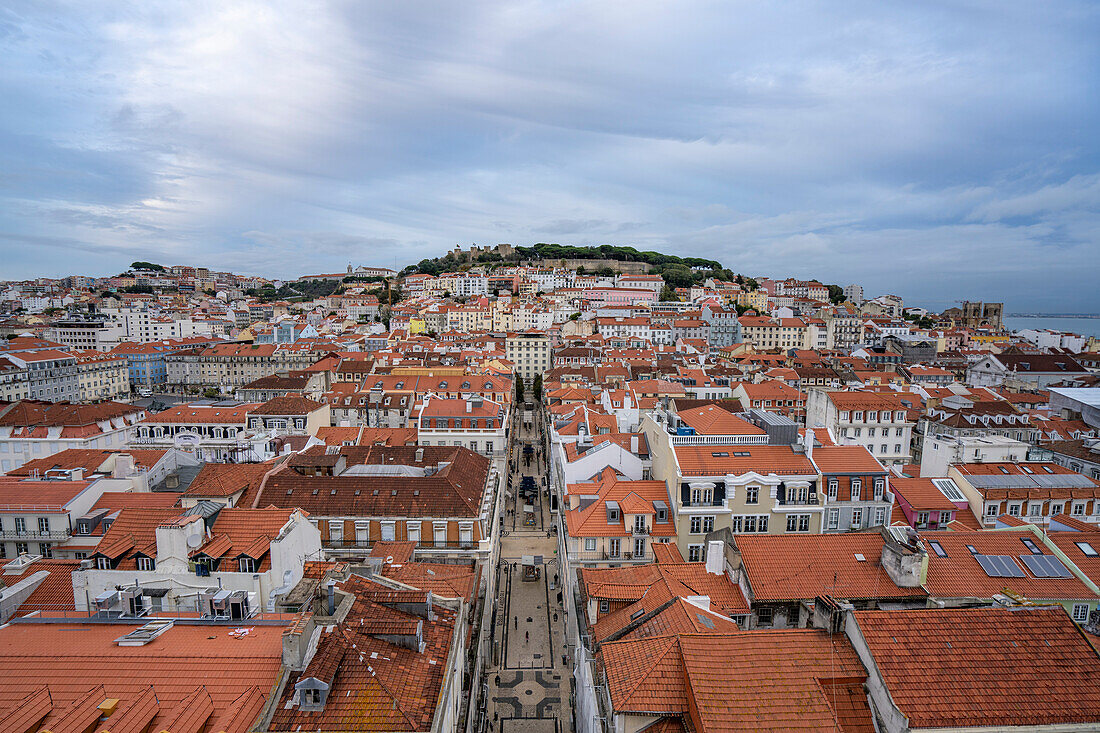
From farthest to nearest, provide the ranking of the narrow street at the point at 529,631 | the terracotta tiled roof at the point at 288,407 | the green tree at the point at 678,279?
1. the green tree at the point at 678,279
2. the terracotta tiled roof at the point at 288,407
3. the narrow street at the point at 529,631

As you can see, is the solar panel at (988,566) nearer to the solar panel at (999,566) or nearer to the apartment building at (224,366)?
the solar panel at (999,566)

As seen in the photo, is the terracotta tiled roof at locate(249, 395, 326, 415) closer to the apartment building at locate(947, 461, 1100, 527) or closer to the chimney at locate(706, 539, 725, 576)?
the chimney at locate(706, 539, 725, 576)

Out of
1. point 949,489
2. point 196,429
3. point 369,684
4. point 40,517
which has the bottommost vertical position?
point 196,429

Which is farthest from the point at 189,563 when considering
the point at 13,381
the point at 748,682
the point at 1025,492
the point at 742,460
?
the point at 13,381

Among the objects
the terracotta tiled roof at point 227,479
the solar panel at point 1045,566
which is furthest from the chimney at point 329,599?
the solar panel at point 1045,566

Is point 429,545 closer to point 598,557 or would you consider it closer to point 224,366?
point 598,557

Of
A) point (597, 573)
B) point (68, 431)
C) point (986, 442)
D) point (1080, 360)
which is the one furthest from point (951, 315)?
point (68, 431)
